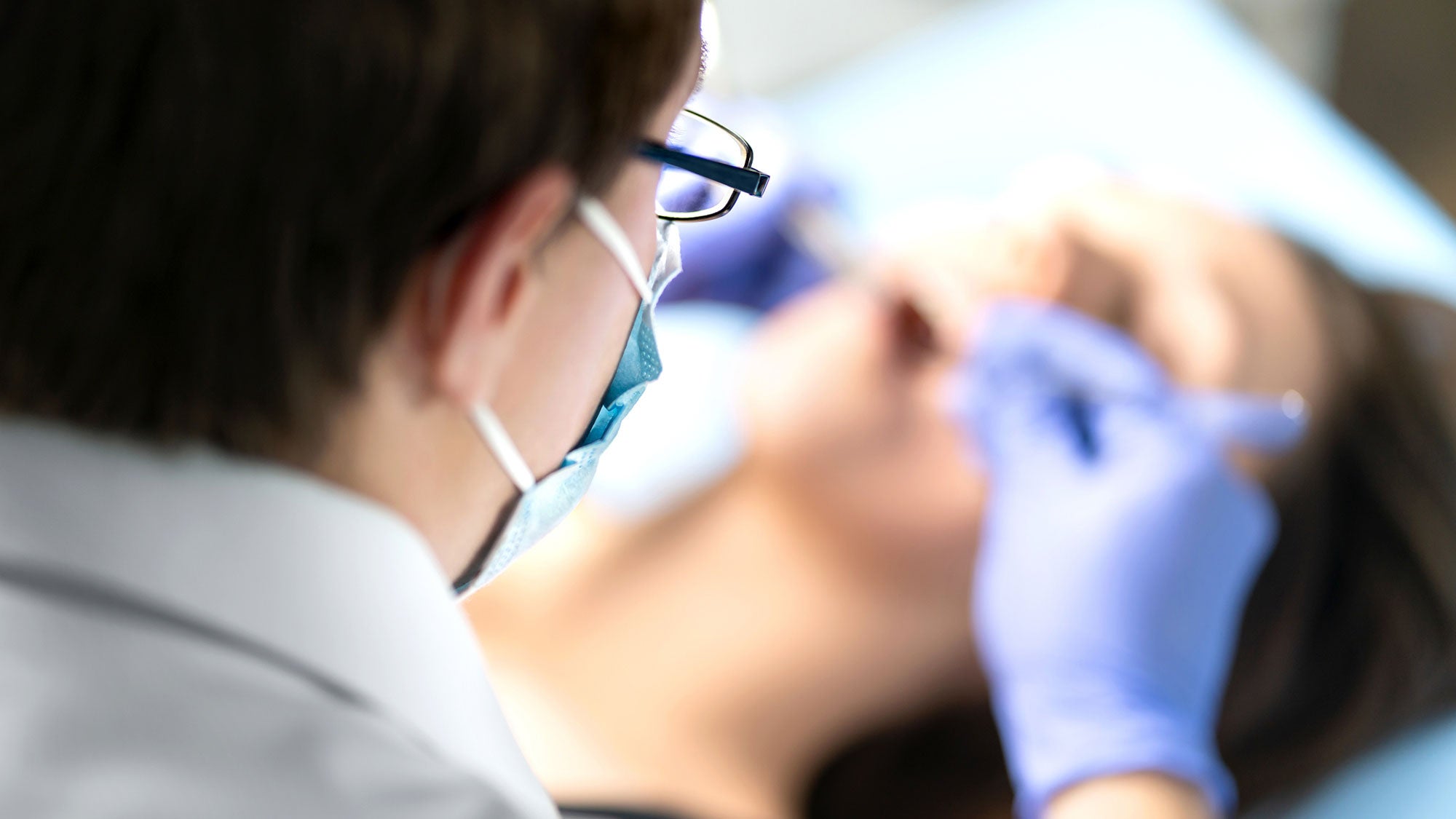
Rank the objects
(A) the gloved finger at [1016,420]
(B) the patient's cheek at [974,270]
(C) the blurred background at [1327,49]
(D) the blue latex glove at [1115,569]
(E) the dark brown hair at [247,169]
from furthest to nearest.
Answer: (C) the blurred background at [1327,49]
(B) the patient's cheek at [974,270]
(A) the gloved finger at [1016,420]
(D) the blue latex glove at [1115,569]
(E) the dark brown hair at [247,169]

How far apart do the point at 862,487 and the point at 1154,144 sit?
0.77 metres

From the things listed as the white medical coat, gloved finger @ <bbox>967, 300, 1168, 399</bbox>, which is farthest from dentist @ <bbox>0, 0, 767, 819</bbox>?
gloved finger @ <bbox>967, 300, 1168, 399</bbox>

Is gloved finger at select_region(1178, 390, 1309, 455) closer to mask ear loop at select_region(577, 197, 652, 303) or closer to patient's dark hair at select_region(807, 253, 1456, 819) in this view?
patient's dark hair at select_region(807, 253, 1456, 819)

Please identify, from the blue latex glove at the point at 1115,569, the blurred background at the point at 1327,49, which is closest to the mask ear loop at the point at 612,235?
the blue latex glove at the point at 1115,569

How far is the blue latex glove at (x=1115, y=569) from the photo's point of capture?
1104mm

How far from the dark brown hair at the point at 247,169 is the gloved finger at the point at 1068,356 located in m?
0.92

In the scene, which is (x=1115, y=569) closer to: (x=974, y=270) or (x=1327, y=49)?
(x=974, y=270)

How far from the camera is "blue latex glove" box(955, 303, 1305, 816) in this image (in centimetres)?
110

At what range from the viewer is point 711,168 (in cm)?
53

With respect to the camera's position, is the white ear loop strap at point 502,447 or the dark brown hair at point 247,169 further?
the white ear loop strap at point 502,447

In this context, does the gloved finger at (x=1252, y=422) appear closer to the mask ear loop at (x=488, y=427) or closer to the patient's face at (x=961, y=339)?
the patient's face at (x=961, y=339)

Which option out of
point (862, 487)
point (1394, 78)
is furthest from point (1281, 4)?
point (862, 487)

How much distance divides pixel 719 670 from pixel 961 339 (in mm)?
459

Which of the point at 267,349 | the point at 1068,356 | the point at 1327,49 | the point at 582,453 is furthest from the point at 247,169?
the point at 1327,49
